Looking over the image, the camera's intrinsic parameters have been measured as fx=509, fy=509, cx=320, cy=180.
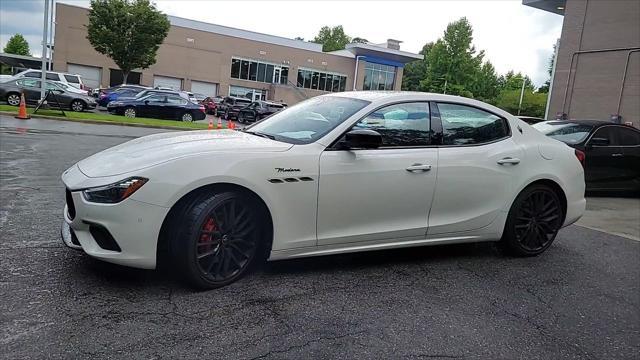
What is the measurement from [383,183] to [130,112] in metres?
19.7

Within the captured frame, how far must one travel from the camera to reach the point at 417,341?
10.2ft

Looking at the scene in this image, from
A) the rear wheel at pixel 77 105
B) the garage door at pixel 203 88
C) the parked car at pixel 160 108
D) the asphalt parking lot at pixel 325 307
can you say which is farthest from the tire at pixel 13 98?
the garage door at pixel 203 88

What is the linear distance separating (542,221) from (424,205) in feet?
4.98

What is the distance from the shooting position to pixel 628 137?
9734 mm

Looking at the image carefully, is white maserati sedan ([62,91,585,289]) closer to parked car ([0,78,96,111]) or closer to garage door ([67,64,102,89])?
parked car ([0,78,96,111])

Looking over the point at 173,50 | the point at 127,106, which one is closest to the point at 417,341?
the point at 127,106

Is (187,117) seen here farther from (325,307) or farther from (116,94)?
(325,307)

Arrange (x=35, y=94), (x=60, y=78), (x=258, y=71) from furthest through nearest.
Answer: (x=258, y=71)
(x=60, y=78)
(x=35, y=94)

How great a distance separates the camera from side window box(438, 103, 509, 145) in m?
4.50

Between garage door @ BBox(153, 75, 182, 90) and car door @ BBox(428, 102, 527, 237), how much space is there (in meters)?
48.4

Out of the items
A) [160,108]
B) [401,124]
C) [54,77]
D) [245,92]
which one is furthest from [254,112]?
[245,92]

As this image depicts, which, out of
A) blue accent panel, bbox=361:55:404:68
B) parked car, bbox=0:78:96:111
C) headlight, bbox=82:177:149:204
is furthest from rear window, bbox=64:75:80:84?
blue accent panel, bbox=361:55:404:68

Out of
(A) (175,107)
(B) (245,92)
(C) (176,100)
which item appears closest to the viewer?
(A) (175,107)

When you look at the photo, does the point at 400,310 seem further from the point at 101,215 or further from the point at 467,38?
the point at 467,38
